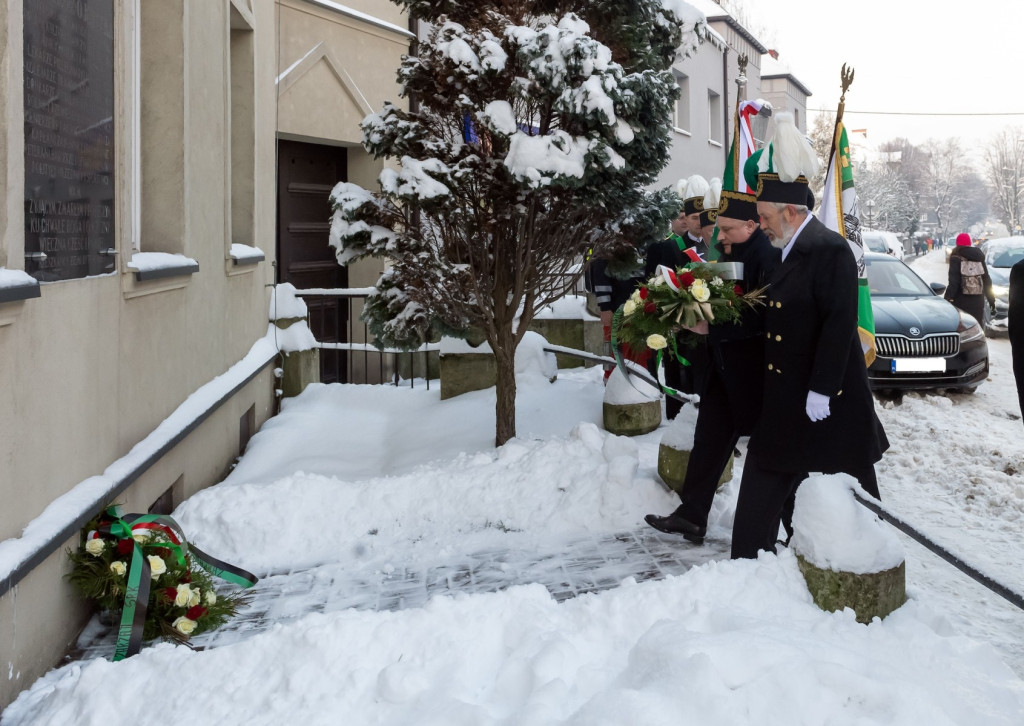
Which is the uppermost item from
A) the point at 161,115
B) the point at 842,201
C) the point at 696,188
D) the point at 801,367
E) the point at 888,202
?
the point at 888,202

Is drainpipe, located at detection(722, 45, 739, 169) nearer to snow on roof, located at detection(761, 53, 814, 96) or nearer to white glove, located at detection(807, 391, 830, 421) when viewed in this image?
snow on roof, located at detection(761, 53, 814, 96)

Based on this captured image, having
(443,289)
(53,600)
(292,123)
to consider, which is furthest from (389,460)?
(292,123)

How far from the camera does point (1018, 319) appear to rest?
4727mm

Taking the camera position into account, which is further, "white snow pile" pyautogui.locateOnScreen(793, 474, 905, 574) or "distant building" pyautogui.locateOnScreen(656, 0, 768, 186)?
"distant building" pyautogui.locateOnScreen(656, 0, 768, 186)

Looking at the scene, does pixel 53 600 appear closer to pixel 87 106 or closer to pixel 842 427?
pixel 87 106

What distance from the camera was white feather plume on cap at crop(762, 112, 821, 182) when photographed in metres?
4.17

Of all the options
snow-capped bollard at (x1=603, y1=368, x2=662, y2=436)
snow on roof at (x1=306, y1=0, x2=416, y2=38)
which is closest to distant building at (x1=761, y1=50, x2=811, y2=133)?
snow on roof at (x1=306, y1=0, x2=416, y2=38)

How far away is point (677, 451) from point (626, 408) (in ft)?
6.30

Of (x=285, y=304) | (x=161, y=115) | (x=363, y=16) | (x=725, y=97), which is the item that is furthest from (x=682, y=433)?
(x=725, y=97)

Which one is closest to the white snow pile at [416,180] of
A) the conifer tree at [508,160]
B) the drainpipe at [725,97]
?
the conifer tree at [508,160]

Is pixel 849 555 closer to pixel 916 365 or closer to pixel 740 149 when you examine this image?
pixel 740 149

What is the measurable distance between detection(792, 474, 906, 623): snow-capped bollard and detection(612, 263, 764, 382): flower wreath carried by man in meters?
1.22

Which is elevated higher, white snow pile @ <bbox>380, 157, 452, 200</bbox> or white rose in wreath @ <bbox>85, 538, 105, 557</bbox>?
white snow pile @ <bbox>380, 157, 452, 200</bbox>

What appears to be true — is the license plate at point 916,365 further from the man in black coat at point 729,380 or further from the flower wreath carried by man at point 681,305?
the flower wreath carried by man at point 681,305
